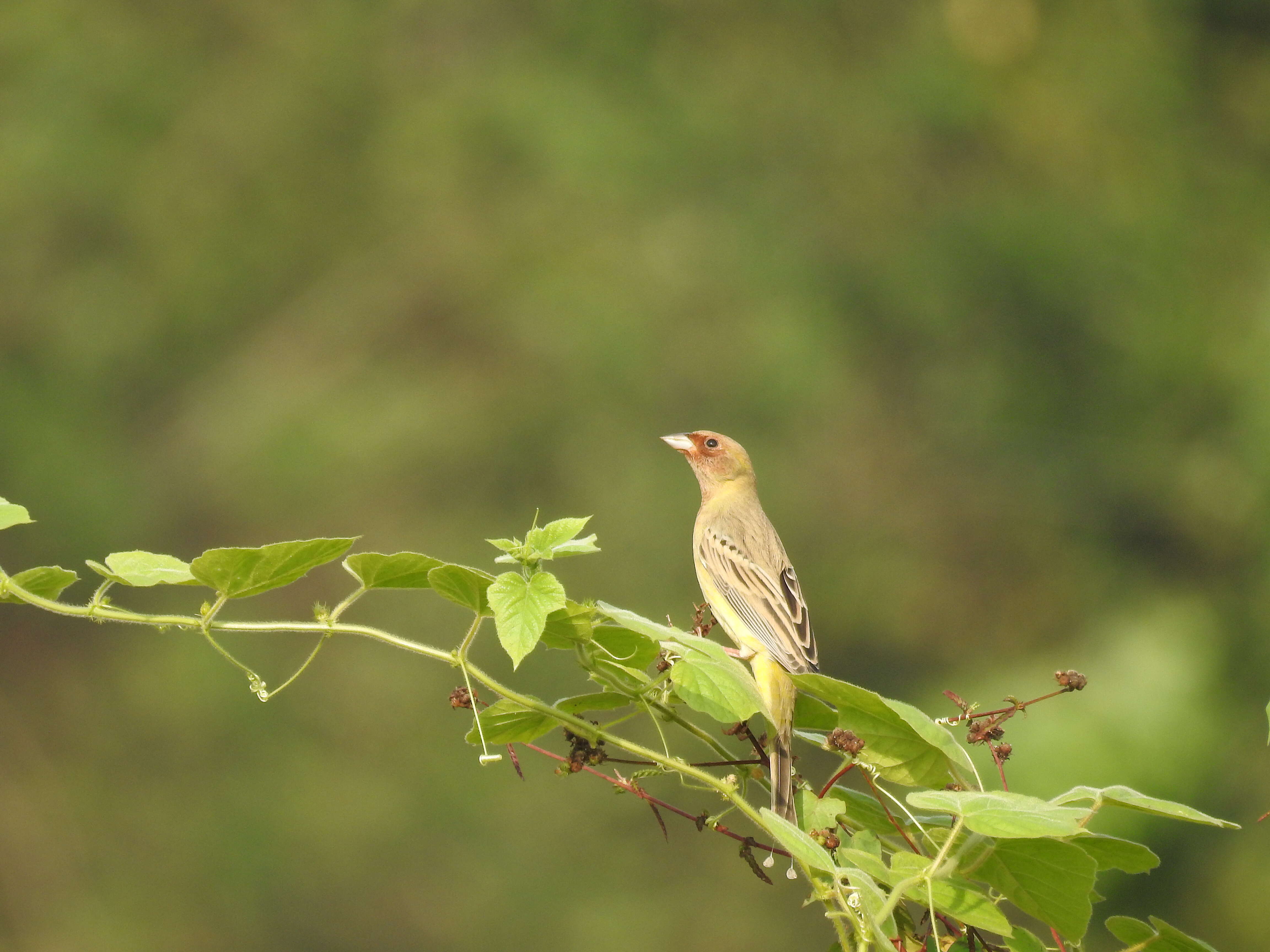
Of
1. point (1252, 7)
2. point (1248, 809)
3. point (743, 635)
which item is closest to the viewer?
point (743, 635)

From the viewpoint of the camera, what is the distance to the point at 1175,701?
7.83 metres

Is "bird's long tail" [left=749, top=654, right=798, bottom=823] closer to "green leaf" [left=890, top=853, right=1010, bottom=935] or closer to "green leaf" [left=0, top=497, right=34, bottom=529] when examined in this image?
"green leaf" [left=890, top=853, right=1010, bottom=935]

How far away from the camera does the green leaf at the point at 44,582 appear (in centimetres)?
135

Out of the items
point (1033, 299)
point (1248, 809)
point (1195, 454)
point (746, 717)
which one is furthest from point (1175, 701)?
point (746, 717)

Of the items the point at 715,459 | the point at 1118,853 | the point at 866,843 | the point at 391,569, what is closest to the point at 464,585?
the point at 391,569

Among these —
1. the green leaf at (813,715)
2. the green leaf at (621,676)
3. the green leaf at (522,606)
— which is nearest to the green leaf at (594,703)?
the green leaf at (621,676)

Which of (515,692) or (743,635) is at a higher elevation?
(515,692)

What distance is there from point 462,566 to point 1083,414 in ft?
31.5

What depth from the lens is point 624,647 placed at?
1.43 m

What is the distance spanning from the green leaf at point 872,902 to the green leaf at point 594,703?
1.11 feet

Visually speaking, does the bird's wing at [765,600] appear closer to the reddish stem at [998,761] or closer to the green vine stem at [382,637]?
the reddish stem at [998,761]

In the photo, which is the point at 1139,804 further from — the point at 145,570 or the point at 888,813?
the point at 145,570

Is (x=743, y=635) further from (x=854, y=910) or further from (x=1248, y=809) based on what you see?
(x=1248, y=809)

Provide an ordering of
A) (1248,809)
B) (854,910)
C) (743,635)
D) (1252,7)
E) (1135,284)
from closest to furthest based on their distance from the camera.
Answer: (854,910), (743,635), (1248,809), (1135,284), (1252,7)
